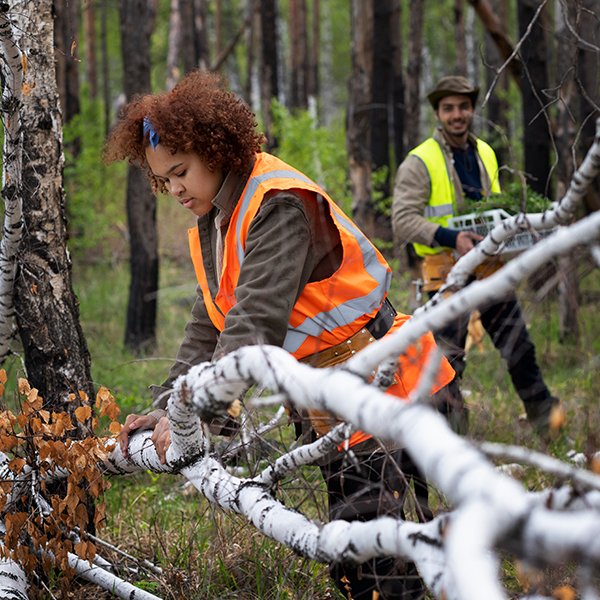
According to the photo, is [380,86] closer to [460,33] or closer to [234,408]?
[460,33]

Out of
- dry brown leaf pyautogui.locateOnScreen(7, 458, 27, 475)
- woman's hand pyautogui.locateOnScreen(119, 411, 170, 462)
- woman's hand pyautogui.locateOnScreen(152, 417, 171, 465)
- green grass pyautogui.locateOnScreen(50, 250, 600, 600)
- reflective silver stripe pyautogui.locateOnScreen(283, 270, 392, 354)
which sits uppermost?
reflective silver stripe pyautogui.locateOnScreen(283, 270, 392, 354)

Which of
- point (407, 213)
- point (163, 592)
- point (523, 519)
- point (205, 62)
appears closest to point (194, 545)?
point (163, 592)

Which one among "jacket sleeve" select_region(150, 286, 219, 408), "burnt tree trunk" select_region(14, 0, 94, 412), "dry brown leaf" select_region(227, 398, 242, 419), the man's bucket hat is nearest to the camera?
"dry brown leaf" select_region(227, 398, 242, 419)

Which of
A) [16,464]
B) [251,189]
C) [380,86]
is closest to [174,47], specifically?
[380,86]

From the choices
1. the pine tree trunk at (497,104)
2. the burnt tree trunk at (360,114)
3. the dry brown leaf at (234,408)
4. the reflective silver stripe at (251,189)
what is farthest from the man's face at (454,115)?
A: the pine tree trunk at (497,104)

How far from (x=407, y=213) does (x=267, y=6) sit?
29.6 feet

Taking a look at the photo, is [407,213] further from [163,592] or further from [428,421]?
[428,421]

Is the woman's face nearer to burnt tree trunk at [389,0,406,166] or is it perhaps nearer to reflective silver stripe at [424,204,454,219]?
reflective silver stripe at [424,204,454,219]

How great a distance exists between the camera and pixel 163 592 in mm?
2316

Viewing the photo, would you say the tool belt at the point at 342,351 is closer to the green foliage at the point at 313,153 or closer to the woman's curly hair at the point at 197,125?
the woman's curly hair at the point at 197,125

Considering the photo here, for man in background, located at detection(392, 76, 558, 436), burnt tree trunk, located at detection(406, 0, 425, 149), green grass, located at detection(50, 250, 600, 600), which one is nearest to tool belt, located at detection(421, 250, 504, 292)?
man in background, located at detection(392, 76, 558, 436)

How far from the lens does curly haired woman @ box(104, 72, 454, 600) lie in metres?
1.78

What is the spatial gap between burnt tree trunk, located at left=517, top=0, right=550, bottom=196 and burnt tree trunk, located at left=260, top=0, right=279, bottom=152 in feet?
17.7

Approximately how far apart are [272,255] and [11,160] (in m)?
1.27
